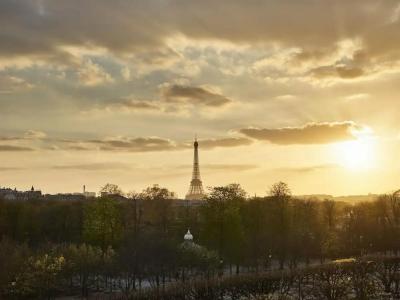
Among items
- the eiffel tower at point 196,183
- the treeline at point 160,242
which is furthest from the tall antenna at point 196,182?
the treeline at point 160,242

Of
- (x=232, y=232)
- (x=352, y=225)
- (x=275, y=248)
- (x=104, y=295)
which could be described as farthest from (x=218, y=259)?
(x=352, y=225)

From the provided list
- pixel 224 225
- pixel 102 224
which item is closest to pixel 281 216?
pixel 224 225

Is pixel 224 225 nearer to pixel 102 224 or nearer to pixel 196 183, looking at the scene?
pixel 102 224

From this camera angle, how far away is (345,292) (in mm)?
32094

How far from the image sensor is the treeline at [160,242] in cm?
4243

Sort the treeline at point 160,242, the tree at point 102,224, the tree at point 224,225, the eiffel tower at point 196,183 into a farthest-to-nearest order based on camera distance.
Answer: the eiffel tower at point 196,183 < the tree at point 102,224 < the tree at point 224,225 < the treeline at point 160,242

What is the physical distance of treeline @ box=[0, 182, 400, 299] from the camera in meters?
42.4

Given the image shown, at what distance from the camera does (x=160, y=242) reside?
44.8m

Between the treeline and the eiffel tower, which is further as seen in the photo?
the eiffel tower

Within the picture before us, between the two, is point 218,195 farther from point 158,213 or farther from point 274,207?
point 158,213

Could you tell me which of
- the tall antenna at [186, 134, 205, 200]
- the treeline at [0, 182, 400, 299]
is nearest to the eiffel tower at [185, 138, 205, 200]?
the tall antenna at [186, 134, 205, 200]

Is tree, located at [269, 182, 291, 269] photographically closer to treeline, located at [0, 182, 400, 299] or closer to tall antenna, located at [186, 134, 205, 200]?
treeline, located at [0, 182, 400, 299]

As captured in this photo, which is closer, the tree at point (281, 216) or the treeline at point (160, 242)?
the treeline at point (160, 242)

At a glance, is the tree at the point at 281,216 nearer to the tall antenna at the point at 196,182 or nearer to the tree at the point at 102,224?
the tree at the point at 102,224
